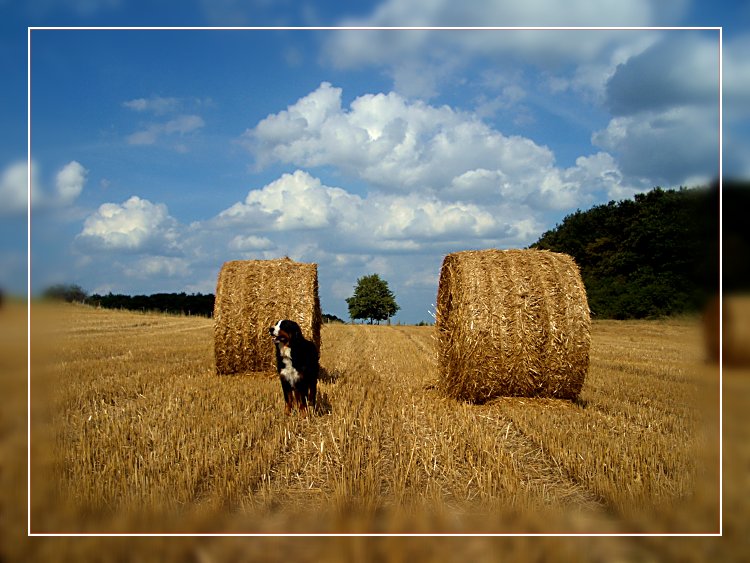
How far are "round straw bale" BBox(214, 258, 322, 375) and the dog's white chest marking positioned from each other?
9.67 ft

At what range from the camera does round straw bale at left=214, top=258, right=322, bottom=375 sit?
1027 cm

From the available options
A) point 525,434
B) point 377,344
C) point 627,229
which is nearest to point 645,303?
point 627,229

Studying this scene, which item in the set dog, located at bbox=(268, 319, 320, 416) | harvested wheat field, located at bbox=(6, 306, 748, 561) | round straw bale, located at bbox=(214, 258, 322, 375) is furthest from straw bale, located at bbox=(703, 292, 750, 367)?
round straw bale, located at bbox=(214, 258, 322, 375)

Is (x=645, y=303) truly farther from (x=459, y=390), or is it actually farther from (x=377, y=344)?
(x=459, y=390)

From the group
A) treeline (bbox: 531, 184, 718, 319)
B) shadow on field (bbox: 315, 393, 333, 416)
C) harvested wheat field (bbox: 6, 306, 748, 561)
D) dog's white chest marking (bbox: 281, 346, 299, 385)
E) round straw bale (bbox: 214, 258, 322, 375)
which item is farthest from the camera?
treeline (bbox: 531, 184, 718, 319)

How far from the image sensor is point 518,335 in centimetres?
831

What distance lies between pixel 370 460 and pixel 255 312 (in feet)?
19.4

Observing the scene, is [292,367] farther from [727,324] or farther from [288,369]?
[727,324]

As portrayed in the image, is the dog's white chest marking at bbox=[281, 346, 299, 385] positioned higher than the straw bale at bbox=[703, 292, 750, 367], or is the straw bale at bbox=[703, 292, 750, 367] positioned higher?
the straw bale at bbox=[703, 292, 750, 367]

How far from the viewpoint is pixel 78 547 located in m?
2.71

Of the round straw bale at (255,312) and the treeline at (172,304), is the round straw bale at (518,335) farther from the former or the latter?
the treeline at (172,304)

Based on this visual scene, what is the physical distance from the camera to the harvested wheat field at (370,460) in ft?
10.4

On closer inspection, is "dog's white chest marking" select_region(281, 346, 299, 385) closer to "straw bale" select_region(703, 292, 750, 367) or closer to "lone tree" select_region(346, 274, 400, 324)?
"straw bale" select_region(703, 292, 750, 367)

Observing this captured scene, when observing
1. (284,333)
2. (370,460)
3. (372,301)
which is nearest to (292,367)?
(284,333)
